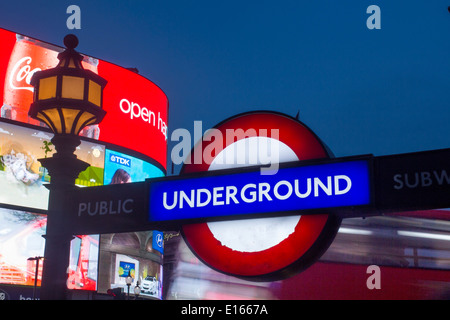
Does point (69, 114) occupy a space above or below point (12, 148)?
below

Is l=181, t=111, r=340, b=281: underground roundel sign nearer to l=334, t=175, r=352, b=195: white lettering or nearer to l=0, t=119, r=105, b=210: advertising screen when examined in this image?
l=334, t=175, r=352, b=195: white lettering

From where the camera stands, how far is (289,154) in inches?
141

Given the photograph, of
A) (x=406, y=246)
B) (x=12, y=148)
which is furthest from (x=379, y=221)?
(x=12, y=148)

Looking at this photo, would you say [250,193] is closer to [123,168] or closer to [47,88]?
[47,88]

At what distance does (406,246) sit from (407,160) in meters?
9.47

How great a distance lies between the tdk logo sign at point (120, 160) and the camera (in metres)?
32.3

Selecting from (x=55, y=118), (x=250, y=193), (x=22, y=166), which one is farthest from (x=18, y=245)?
(x=250, y=193)

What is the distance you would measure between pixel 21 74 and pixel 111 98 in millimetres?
5777

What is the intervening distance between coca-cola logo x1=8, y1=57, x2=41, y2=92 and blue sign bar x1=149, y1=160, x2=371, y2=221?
26615 mm

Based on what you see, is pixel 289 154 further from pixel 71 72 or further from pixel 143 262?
pixel 143 262

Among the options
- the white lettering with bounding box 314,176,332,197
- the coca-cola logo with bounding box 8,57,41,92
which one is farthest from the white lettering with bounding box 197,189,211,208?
the coca-cola logo with bounding box 8,57,41,92

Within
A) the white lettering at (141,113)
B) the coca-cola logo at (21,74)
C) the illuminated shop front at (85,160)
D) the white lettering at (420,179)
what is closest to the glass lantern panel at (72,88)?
the white lettering at (420,179)

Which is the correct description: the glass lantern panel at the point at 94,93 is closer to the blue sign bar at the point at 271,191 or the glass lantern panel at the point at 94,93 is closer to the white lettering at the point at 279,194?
the blue sign bar at the point at 271,191
